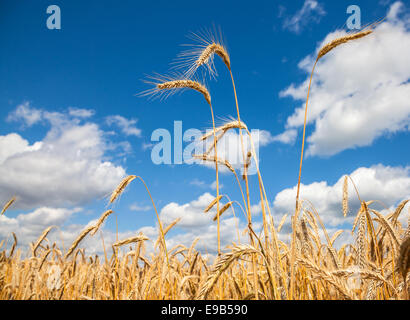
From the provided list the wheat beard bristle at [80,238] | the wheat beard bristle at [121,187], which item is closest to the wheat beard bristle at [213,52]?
the wheat beard bristle at [121,187]

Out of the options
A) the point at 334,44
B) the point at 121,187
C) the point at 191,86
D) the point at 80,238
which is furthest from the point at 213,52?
the point at 80,238

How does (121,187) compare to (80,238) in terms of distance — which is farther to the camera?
(80,238)

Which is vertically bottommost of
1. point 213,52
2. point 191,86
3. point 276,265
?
point 276,265

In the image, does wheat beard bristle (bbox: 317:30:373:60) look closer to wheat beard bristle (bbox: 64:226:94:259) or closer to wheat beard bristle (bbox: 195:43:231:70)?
wheat beard bristle (bbox: 195:43:231:70)

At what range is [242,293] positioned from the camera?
2619mm

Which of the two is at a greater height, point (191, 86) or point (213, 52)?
point (213, 52)

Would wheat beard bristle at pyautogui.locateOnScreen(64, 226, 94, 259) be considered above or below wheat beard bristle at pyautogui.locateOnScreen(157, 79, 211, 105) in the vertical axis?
below

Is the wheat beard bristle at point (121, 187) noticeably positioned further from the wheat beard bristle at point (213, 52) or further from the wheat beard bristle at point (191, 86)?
the wheat beard bristle at point (213, 52)

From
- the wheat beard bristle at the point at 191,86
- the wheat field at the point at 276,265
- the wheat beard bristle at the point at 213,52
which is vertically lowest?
the wheat field at the point at 276,265

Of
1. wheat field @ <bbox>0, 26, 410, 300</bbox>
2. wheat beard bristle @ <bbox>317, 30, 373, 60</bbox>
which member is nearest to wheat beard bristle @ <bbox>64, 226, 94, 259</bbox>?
wheat field @ <bbox>0, 26, 410, 300</bbox>

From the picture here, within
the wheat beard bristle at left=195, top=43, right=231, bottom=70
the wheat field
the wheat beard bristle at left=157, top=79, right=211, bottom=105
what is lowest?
the wheat field

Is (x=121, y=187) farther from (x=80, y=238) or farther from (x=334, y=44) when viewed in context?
(x=334, y=44)
